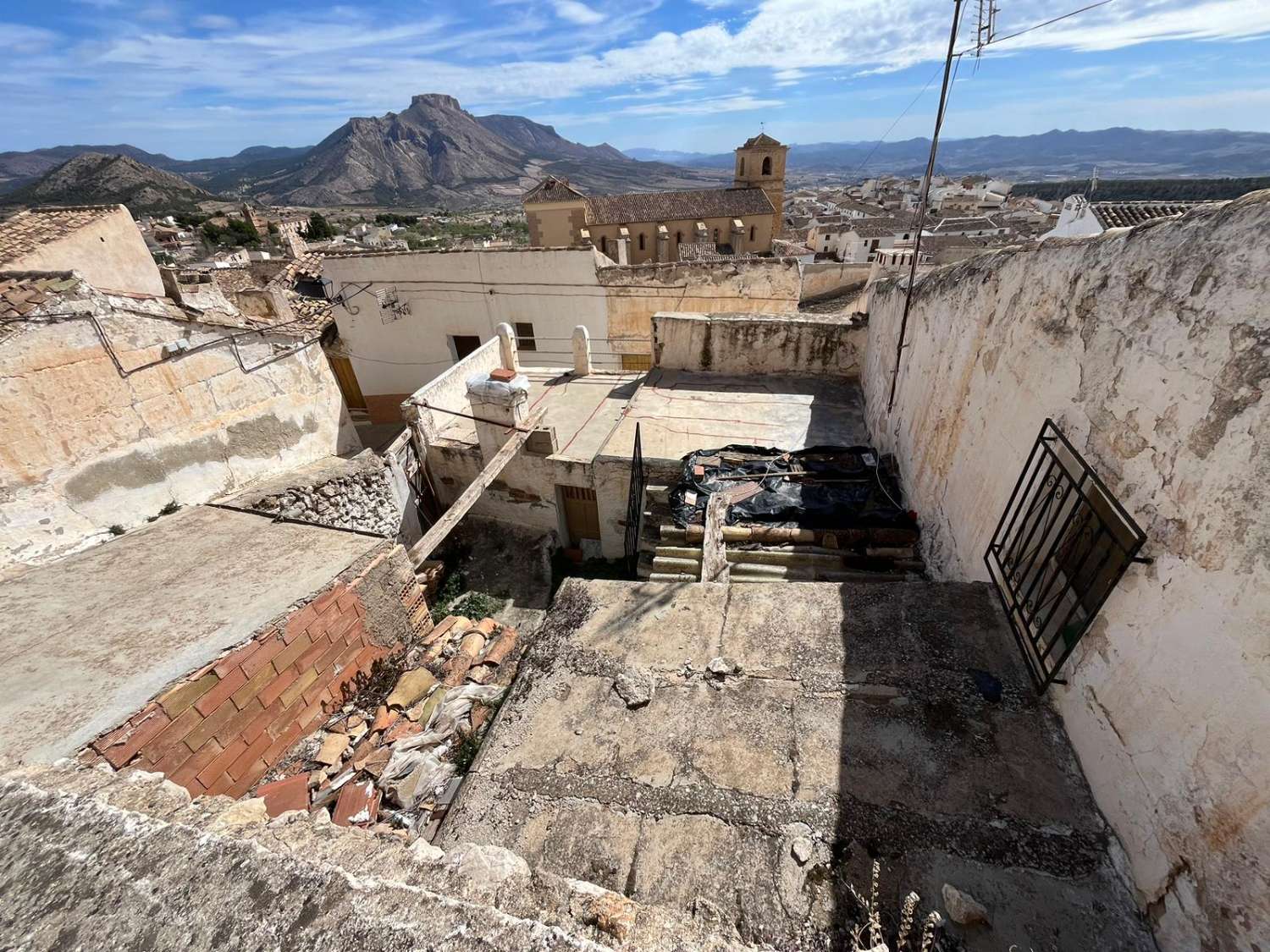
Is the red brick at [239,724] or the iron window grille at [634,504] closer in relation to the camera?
the red brick at [239,724]

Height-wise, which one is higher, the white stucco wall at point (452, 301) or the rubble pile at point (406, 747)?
the white stucco wall at point (452, 301)

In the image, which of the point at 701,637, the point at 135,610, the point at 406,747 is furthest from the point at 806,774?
the point at 135,610

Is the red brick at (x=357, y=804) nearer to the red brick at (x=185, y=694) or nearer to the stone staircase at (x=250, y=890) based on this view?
the red brick at (x=185, y=694)

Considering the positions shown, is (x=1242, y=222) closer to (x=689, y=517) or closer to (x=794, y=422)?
(x=689, y=517)

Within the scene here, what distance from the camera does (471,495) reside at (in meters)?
8.62

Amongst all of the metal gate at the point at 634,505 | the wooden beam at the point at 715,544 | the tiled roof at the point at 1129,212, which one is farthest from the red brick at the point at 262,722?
the tiled roof at the point at 1129,212

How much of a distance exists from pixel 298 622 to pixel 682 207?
43.4 meters

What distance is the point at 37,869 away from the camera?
1.54 meters

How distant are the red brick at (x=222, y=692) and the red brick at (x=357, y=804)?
134 centimetres

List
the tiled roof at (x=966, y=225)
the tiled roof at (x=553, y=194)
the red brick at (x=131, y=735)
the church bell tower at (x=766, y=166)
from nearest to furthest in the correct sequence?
the red brick at (x=131, y=735) → the tiled roof at (x=553, y=194) → the church bell tower at (x=766, y=166) → the tiled roof at (x=966, y=225)

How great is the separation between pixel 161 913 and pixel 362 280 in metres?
17.6

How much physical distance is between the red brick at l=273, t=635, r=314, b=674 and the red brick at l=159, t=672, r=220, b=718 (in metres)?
0.55

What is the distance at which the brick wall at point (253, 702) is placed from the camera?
405 cm

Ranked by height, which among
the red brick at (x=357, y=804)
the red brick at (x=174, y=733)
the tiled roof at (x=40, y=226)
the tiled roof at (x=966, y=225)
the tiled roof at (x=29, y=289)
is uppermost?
the tiled roof at (x=40, y=226)
